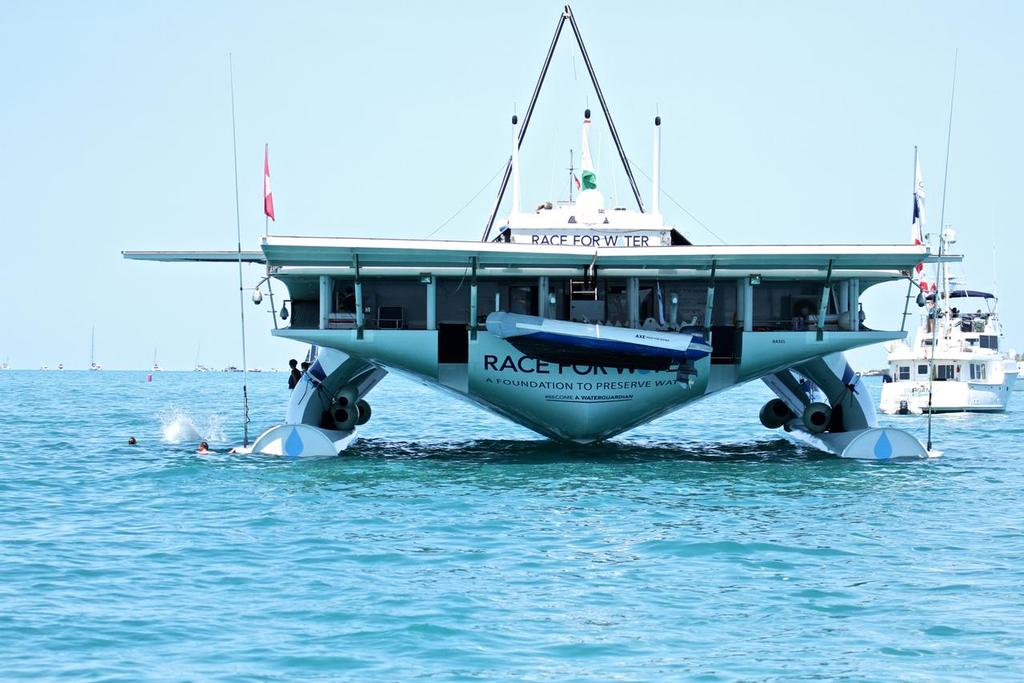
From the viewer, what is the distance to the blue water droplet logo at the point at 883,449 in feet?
80.6

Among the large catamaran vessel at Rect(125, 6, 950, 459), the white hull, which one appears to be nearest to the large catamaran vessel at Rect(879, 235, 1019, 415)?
the white hull

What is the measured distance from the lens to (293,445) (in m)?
24.8

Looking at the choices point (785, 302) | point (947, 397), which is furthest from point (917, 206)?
point (947, 397)

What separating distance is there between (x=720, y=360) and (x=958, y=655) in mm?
14989

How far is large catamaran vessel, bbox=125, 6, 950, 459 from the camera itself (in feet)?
73.5

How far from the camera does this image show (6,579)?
12.5 meters

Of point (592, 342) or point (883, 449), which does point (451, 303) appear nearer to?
point (592, 342)

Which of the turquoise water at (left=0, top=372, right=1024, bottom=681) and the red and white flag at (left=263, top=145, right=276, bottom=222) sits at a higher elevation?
the red and white flag at (left=263, top=145, right=276, bottom=222)

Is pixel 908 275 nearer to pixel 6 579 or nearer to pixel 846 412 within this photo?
pixel 846 412

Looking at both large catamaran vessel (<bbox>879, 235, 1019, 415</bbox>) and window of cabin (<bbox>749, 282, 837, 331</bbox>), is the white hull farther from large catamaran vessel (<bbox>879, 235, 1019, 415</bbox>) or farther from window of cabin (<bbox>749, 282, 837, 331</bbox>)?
window of cabin (<bbox>749, 282, 837, 331</bbox>)

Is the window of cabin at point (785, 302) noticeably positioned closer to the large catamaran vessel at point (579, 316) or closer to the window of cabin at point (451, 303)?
the large catamaran vessel at point (579, 316)

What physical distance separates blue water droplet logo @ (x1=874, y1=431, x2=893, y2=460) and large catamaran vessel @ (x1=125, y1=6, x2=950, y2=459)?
1.2 inches

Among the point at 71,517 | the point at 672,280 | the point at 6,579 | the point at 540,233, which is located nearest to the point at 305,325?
the point at 540,233

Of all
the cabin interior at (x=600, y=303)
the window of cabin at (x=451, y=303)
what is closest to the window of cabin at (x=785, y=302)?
the cabin interior at (x=600, y=303)
